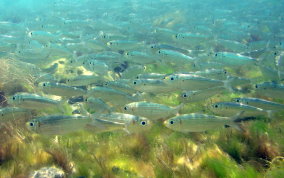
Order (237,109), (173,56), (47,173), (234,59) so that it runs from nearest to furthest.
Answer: (47,173)
(237,109)
(173,56)
(234,59)

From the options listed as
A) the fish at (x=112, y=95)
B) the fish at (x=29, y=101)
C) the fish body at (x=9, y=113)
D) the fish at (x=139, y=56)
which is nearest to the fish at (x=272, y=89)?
the fish at (x=112, y=95)

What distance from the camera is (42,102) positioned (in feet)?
17.3

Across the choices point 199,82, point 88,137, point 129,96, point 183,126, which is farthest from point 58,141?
point 199,82

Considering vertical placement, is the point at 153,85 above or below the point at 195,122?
above

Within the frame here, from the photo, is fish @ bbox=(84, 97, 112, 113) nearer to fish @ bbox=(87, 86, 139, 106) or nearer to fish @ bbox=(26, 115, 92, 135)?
fish @ bbox=(87, 86, 139, 106)

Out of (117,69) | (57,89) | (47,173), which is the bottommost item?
(47,173)

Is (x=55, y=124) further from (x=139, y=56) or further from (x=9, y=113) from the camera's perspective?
(x=139, y=56)

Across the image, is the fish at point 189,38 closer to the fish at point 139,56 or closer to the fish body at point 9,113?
the fish at point 139,56

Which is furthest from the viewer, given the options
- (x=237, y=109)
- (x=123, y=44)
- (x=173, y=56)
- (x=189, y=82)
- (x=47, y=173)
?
(x=123, y=44)

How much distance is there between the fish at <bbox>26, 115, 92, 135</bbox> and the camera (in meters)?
4.27

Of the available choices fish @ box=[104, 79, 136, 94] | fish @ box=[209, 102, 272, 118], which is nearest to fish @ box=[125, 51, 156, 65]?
fish @ box=[104, 79, 136, 94]

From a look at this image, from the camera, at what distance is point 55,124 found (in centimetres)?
434

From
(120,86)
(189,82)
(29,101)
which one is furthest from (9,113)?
(189,82)

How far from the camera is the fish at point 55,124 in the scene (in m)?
4.27
